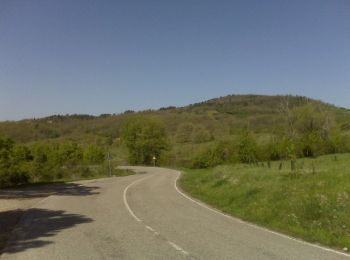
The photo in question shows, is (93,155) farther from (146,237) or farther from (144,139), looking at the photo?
(146,237)

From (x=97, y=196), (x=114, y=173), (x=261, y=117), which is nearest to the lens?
(x=97, y=196)

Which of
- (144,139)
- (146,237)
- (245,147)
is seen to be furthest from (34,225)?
(144,139)

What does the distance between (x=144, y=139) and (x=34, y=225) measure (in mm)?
79771

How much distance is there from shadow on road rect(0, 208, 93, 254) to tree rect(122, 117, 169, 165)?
74557 mm

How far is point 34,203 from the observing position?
83.3 ft

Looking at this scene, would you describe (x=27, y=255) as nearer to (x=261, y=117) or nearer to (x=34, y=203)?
(x=34, y=203)

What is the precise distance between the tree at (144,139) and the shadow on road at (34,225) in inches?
2935

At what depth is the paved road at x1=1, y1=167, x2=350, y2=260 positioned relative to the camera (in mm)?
10844

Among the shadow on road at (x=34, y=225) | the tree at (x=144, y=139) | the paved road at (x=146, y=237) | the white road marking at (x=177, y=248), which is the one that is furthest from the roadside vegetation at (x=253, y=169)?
the shadow on road at (x=34, y=225)

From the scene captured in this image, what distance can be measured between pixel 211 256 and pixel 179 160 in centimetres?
8612

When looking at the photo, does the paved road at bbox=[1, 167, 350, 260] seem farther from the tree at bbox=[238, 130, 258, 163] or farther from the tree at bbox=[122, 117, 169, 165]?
the tree at bbox=[122, 117, 169, 165]

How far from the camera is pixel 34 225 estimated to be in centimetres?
1656

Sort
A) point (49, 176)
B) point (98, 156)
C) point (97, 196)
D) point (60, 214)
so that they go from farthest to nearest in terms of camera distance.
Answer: point (98, 156) → point (49, 176) → point (97, 196) → point (60, 214)

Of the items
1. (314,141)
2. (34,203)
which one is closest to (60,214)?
(34,203)
